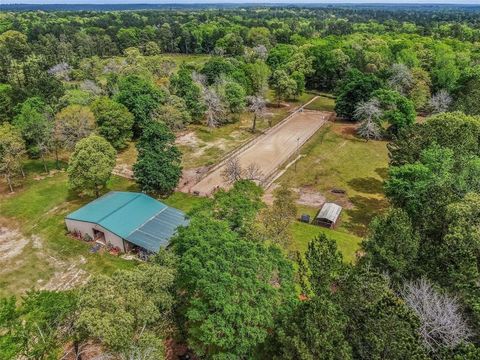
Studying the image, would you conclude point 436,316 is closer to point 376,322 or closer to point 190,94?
point 376,322

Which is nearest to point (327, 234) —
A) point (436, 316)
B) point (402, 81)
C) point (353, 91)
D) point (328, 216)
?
point (328, 216)

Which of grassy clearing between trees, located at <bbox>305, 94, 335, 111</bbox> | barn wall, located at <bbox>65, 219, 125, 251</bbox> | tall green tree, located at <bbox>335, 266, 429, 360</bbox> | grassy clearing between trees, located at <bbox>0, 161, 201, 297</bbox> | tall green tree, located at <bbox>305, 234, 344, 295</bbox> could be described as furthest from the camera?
grassy clearing between trees, located at <bbox>305, 94, 335, 111</bbox>

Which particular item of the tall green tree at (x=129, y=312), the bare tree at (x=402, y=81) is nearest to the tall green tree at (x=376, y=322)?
the tall green tree at (x=129, y=312)

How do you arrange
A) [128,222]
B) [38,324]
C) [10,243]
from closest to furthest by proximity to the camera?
[38,324] < [128,222] < [10,243]

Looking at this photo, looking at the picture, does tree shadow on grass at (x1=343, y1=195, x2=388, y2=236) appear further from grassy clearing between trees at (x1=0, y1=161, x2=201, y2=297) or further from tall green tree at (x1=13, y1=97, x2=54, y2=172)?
tall green tree at (x1=13, y1=97, x2=54, y2=172)

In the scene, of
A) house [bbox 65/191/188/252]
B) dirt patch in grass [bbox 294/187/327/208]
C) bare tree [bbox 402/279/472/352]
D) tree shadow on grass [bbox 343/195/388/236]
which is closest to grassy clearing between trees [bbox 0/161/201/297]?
house [bbox 65/191/188/252]

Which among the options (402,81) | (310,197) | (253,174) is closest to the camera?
(310,197)

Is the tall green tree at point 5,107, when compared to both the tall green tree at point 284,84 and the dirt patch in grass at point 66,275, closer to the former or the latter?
the dirt patch in grass at point 66,275
